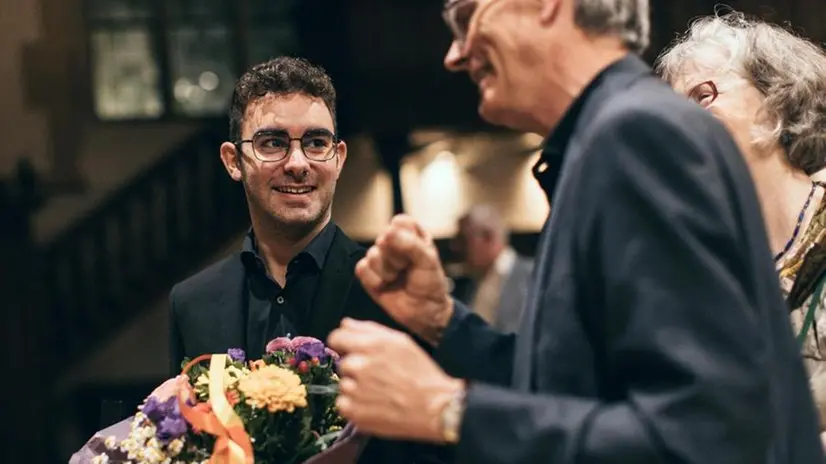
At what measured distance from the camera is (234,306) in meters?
2.70

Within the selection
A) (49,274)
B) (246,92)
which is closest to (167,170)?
(49,274)

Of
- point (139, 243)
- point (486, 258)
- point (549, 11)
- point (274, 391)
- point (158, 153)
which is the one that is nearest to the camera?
point (549, 11)

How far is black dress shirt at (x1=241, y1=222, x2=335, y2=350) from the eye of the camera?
2.65 m

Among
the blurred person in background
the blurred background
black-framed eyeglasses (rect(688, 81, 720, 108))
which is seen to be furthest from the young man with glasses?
the blurred background

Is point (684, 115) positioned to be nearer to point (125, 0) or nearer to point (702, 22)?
point (702, 22)

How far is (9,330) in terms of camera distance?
392 inches

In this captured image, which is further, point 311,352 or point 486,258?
point 486,258

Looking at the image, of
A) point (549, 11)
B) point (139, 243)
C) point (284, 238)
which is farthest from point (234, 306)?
point (139, 243)

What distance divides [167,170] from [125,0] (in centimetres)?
204

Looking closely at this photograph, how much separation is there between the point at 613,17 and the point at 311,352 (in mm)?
795

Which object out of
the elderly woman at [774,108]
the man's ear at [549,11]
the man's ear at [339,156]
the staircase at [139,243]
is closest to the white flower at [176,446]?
the man's ear at [339,156]

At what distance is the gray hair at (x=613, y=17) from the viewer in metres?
1.68

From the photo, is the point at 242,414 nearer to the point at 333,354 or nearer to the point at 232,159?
the point at 333,354

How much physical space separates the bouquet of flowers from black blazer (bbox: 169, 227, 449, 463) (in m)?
0.34
